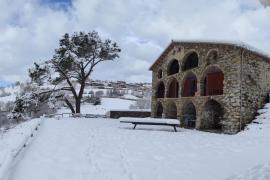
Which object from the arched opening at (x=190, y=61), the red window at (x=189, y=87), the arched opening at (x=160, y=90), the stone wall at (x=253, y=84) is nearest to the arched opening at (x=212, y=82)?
the red window at (x=189, y=87)

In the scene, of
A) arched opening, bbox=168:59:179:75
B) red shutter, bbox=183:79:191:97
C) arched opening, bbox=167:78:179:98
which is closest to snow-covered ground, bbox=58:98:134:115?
arched opening, bbox=167:78:179:98

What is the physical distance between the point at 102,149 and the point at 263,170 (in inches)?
203

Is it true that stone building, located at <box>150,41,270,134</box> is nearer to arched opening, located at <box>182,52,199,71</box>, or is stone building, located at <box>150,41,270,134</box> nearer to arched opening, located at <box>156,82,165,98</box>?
arched opening, located at <box>182,52,199,71</box>

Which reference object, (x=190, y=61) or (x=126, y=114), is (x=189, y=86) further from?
(x=126, y=114)

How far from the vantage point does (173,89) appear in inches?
921

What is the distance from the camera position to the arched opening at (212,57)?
58.4 ft

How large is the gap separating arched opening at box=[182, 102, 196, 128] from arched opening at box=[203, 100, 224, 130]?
1.68 meters

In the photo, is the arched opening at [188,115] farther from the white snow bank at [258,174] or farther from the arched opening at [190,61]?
the white snow bank at [258,174]

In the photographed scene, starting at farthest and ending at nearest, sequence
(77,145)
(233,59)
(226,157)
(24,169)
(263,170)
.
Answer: (233,59)
(77,145)
(226,157)
(24,169)
(263,170)

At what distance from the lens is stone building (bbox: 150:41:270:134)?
16.0 metres

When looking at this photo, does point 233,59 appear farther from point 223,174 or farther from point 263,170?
point 263,170

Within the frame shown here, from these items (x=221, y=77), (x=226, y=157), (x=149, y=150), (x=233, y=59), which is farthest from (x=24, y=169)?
(x=221, y=77)

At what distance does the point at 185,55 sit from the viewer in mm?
20312

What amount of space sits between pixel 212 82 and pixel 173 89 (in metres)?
4.80
